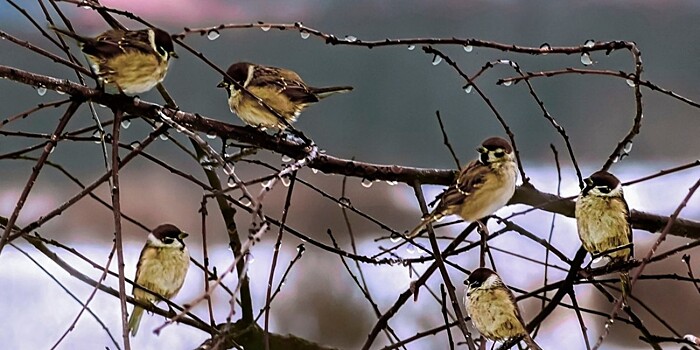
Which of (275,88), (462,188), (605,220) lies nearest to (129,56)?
(275,88)

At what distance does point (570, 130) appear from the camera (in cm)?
111

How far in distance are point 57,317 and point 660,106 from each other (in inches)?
35.0

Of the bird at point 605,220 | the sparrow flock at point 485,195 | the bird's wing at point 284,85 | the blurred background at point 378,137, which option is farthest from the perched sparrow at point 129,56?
the blurred background at point 378,137

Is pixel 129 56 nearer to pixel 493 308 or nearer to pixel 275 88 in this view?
pixel 275 88

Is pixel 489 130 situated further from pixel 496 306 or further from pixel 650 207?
pixel 496 306

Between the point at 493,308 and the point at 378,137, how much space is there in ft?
1.74

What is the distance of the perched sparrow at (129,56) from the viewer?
585 mm

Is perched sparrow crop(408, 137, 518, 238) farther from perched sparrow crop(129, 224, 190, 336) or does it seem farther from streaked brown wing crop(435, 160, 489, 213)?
perched sparrow crop(129, 224, 190, 336)

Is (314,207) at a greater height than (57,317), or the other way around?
(314,207)

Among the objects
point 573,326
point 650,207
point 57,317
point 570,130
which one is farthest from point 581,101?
point 57,317

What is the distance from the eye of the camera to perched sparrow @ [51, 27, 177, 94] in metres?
0.58

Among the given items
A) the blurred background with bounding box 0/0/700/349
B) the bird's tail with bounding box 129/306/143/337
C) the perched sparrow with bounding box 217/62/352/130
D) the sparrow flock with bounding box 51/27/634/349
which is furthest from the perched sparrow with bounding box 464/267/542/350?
the blurred background with bounding box 0/0/700/349

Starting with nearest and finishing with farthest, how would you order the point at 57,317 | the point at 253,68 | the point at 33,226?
the point at 33,226 → the point at 253,68 → the point at 57,317

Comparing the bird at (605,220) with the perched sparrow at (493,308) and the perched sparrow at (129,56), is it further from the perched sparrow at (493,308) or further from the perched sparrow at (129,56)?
the perched sparrow at (129,56)
